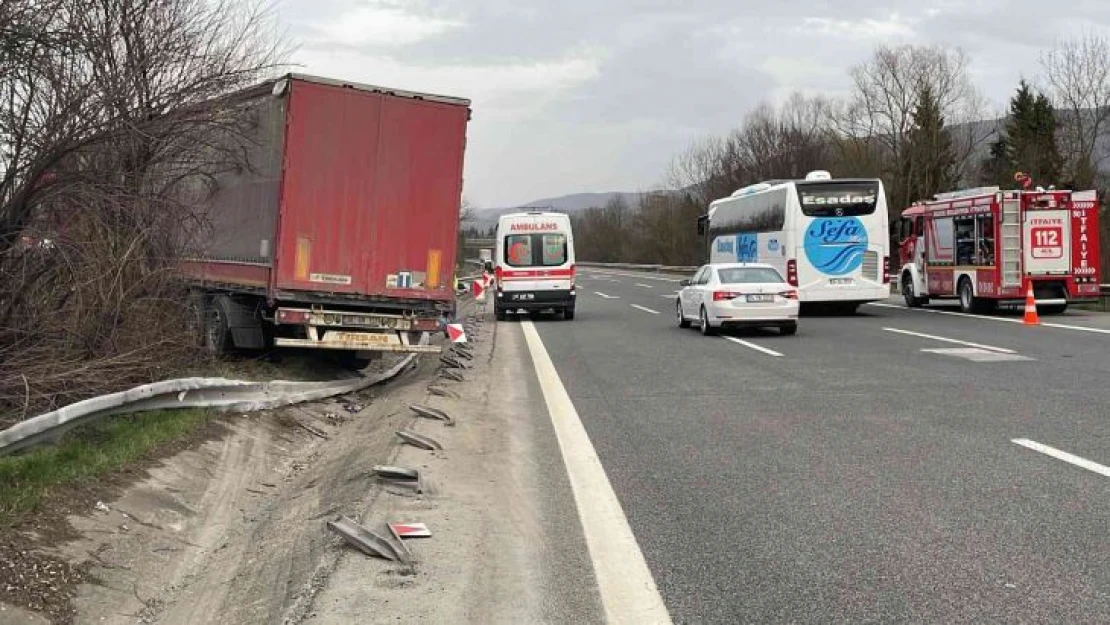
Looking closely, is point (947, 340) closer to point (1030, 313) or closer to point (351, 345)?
point (1030, 313)

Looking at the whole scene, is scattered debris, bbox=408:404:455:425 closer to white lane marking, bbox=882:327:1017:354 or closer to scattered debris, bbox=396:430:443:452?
scattered debris, bbox=396:430:443:452

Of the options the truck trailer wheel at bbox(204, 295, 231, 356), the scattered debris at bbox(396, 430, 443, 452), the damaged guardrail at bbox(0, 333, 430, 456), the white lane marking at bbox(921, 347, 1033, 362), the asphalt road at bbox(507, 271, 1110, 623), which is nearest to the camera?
the asphalt road at bbox(507, 271, 1110, 623)

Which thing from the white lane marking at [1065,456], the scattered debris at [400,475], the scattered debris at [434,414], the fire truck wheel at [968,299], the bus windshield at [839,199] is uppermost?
the bus windshield at [839,199]

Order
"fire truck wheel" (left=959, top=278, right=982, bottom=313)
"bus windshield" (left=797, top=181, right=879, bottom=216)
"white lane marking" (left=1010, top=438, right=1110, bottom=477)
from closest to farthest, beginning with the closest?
"white lane marking" (left=1010, top=438, right=1110, bottom=477) → "bus windshield" (left=797, top=181, right=879, bottom=216) → "fire truck wheel" (left=959, top=278, right=982, bottom=313)

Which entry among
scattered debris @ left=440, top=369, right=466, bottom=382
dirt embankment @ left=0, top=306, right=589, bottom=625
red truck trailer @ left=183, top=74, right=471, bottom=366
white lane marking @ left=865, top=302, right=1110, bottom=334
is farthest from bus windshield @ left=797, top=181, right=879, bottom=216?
dirt embankment @ left=0, top=306, right=589, bottom=625

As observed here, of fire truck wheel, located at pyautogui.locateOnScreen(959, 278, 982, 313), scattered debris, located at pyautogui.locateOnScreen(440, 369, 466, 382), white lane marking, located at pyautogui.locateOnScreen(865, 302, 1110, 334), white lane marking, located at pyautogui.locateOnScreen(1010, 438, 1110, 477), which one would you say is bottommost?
scattered debris, located at pyautogui.locateOnScreen(440, 369, 466, 382)

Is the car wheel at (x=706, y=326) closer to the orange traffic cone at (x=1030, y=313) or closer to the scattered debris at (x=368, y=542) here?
the orange traffic cone at (x=1030, y=313)

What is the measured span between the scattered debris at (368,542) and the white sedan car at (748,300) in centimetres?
1418

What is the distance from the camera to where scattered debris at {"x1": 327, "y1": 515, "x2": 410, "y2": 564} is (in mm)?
4879

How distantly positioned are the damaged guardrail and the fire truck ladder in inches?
659

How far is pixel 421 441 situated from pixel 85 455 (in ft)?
8.25

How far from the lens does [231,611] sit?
14.7ft

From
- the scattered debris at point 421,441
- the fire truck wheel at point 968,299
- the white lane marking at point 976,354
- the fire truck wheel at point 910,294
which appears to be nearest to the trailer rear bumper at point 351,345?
the scattered debris at point 421,441

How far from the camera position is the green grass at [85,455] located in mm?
5332
